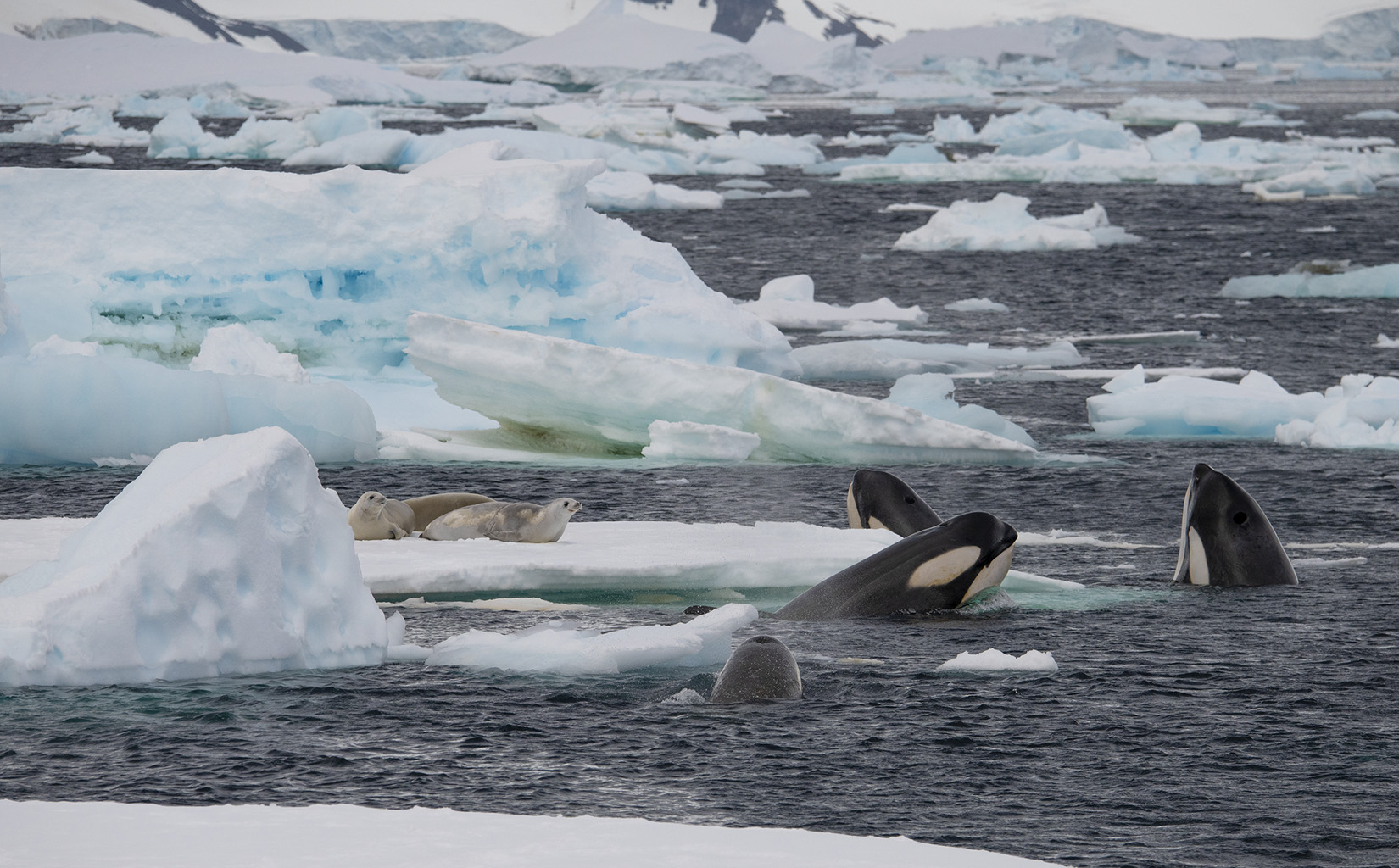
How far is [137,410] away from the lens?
1095 centimetres

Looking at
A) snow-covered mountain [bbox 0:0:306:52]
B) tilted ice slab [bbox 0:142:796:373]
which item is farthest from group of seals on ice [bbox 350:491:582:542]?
snow-covered mountain [bbox 0:0:306:52]

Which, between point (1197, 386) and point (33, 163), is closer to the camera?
point (1197, 386)

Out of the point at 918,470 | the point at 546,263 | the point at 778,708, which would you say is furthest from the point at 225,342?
the point at 778,708

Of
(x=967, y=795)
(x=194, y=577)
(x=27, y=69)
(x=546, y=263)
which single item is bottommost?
(x=967, y=795)

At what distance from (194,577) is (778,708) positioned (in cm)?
193

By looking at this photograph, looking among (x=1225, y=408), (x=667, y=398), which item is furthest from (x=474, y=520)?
(x=1225, y=408)

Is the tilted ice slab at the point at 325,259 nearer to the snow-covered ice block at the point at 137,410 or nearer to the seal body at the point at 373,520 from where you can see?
the snow-covered ice block at the point at 137,410

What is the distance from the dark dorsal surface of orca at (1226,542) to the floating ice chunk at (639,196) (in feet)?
78.5

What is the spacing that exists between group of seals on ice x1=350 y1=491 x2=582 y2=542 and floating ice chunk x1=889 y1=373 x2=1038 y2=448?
4.06 meters

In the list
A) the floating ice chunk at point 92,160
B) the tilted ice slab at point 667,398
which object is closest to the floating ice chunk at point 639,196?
the floating ice chunk at point 92,160

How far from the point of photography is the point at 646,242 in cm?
1400

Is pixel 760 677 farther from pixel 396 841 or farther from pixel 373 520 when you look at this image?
pixel 373 520

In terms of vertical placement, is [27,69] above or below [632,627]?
above

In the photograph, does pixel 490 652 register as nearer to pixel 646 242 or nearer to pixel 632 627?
pixel 632 627
